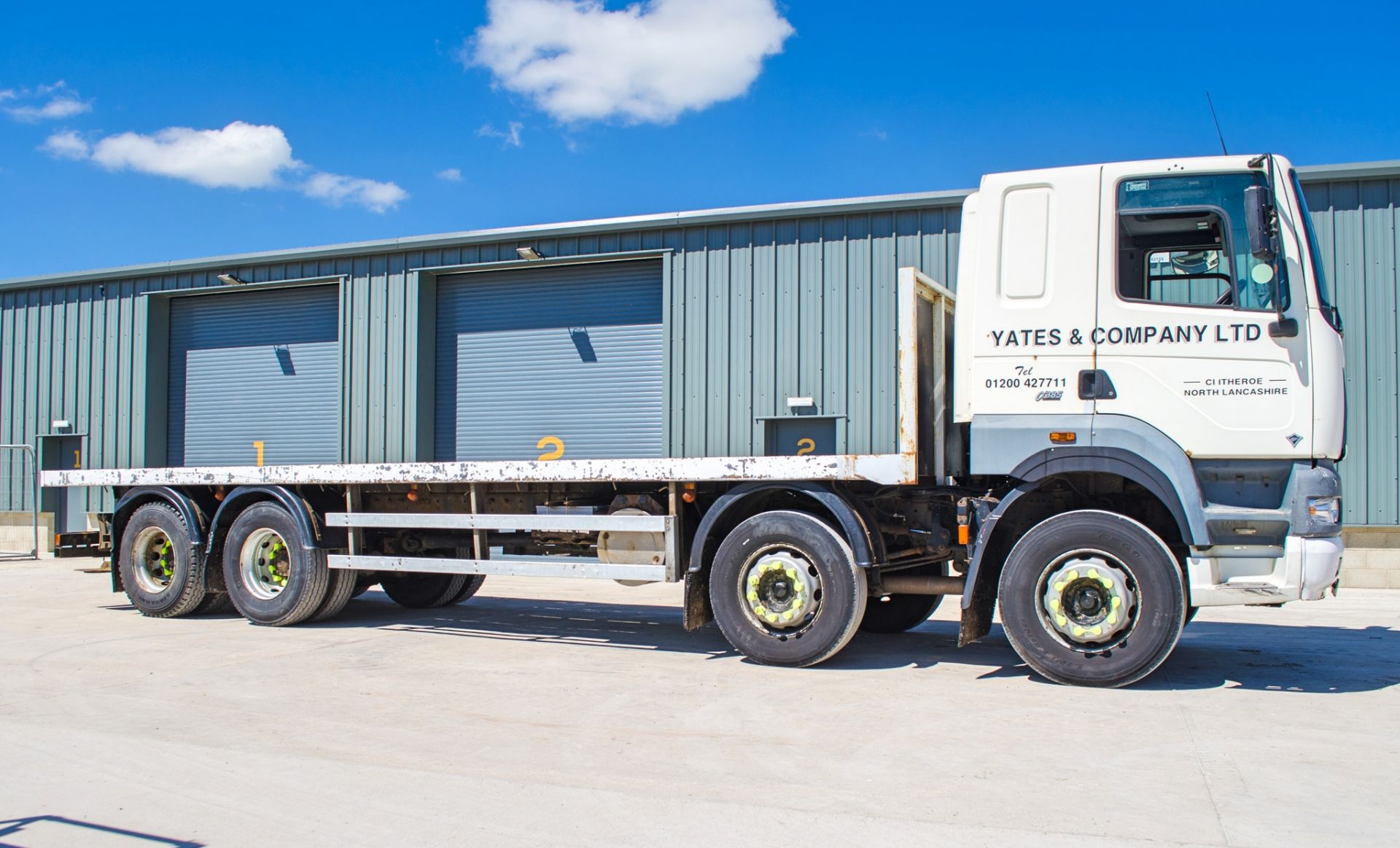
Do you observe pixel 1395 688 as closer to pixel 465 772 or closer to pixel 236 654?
pixel 465 772

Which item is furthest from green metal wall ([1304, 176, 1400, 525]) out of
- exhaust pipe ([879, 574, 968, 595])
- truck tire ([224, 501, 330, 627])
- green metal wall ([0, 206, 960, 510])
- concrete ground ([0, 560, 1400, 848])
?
truck tire ([224, 501, 330, 627])

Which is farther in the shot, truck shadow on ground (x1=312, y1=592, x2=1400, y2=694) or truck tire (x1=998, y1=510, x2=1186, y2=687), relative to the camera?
truck shadow on ground (x1=312, y1=592, x2=1400, y2=694)

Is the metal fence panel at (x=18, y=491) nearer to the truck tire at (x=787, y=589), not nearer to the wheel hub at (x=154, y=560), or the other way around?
the wheel hub at (x=154, y=560)

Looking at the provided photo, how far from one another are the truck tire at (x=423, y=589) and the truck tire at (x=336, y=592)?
1.05 meters

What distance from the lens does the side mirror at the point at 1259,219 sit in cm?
571

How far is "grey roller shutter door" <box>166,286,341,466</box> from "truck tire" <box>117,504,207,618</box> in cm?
836

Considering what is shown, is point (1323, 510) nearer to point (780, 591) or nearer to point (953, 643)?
point (953, 643)

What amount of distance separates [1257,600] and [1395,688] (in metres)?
1.35

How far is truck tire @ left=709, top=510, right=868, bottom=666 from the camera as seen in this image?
6.90 metres

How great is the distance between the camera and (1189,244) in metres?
6.45

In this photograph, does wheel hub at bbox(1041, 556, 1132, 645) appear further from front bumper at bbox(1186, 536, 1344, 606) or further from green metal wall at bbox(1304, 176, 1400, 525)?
green metal wall at bbox(1304, 176, 1400, 525)

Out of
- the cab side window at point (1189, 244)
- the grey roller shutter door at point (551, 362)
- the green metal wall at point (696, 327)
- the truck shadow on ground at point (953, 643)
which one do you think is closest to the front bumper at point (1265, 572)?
the truck shadow on ground at point (953, 643)

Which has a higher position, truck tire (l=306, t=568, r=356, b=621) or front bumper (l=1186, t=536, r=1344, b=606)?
front bumper (l=1186, t=536, r=1344, b=606)

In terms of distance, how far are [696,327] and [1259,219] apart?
10.9m
